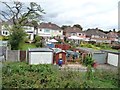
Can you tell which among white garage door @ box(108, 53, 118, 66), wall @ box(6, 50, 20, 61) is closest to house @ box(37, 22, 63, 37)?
white garage door @ box(108, 53, 118, 66)

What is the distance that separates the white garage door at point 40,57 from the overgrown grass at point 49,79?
161 inches

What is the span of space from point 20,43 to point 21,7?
959 cm

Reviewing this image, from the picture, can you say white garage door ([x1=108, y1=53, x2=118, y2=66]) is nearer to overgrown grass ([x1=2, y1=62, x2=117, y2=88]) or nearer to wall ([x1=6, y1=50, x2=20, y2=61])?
overgrown grass ([x1=2, y1=62, x2=117, y2=88])

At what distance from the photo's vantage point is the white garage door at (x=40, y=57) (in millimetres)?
16031

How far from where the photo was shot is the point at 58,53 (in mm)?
17141

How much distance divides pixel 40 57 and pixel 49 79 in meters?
6.73

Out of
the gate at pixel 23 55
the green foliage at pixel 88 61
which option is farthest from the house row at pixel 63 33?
the gate at pixel 23 55

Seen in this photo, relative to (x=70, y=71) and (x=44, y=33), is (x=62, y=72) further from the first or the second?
(x=44, y=33)

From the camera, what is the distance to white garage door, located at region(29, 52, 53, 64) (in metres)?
16.0

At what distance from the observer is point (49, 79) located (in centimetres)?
966

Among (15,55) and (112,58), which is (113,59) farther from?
(15,55)

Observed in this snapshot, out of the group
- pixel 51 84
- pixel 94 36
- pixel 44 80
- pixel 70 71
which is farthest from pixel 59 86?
pixel 94 36

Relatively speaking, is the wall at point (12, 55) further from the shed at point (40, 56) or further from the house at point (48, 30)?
the house at point (48, 30)

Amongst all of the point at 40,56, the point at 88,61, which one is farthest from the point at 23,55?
the point at 88,61
